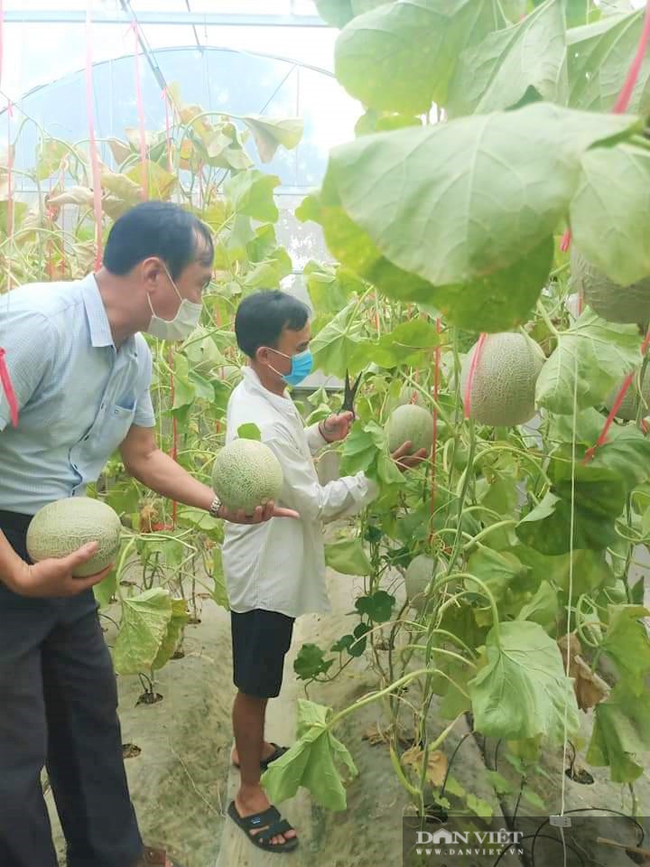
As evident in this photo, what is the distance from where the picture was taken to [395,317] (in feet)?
6.33

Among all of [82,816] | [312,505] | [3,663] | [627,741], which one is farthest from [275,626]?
[627,741]

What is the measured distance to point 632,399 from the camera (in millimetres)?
1269

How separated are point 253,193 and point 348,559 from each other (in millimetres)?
1268

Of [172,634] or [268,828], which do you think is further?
[172,634]

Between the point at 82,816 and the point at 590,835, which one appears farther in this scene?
the point at 590,835

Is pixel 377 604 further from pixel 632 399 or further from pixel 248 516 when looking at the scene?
pixel 632 399

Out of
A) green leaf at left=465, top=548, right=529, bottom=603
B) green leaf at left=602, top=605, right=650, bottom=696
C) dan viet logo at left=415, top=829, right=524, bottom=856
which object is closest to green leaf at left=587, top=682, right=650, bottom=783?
green leaf at left=602, top=605, right=650, bottom=696

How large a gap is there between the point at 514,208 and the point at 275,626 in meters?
1.72

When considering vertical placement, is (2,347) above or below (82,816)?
above

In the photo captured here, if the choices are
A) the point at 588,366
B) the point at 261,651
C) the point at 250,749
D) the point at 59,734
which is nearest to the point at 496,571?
the point at 588,366

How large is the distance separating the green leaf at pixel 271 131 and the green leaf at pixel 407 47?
71.8 inches

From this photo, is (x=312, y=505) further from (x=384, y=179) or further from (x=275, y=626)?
(x=384, y=179)

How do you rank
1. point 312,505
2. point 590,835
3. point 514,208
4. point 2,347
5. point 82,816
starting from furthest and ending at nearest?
point 312,505, point 590,835, point 82,816, point 2,347, point 514,208

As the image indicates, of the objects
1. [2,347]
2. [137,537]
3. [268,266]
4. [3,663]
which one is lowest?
[137,537]
